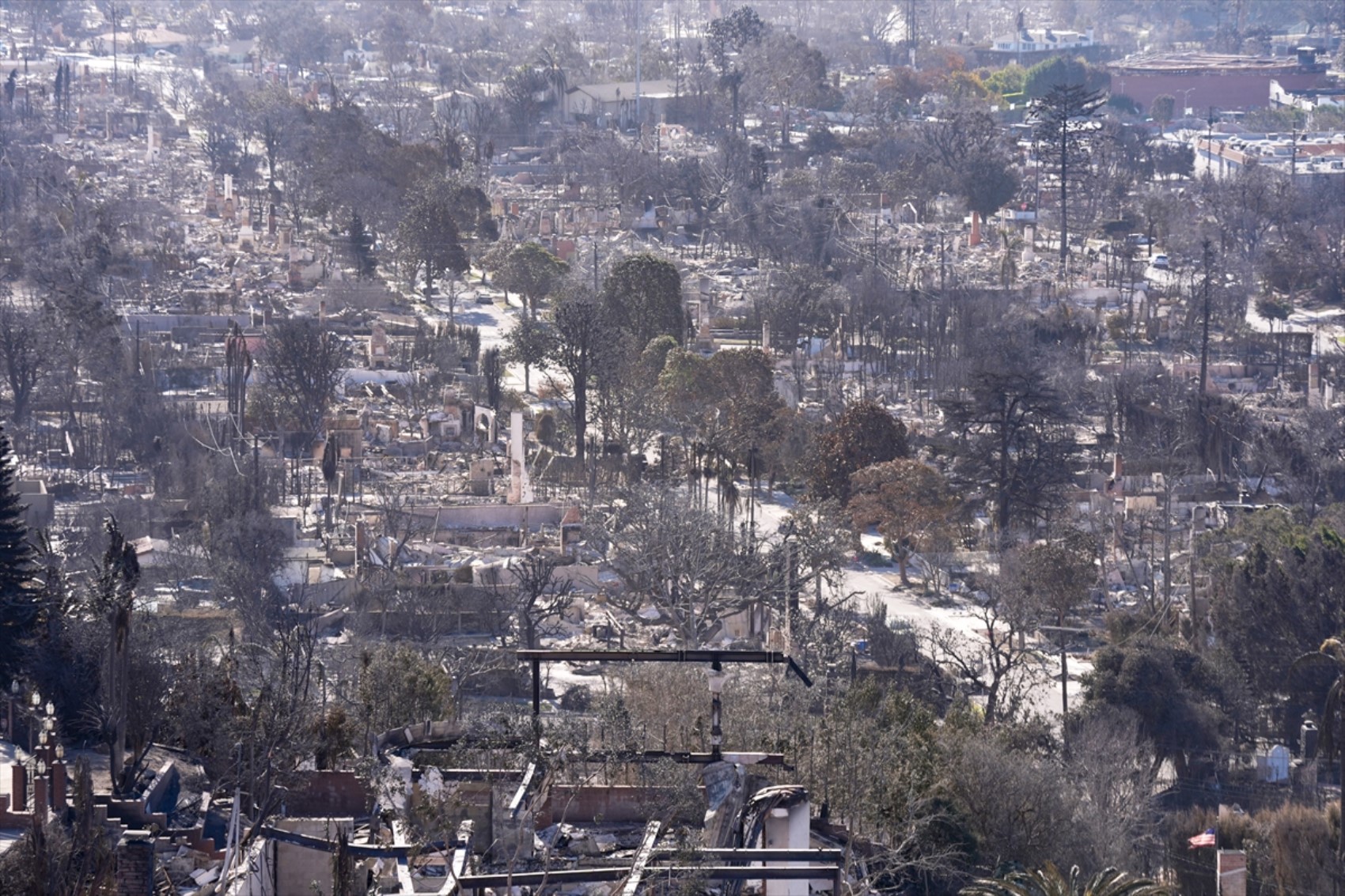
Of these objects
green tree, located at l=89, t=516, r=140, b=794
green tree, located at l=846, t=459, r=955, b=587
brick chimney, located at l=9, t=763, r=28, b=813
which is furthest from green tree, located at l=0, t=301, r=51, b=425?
brick chimney, located at l=9, t=763, r=28, b=813

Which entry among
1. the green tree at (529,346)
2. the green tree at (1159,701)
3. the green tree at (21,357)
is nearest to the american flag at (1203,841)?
the green tree at (1159,701)

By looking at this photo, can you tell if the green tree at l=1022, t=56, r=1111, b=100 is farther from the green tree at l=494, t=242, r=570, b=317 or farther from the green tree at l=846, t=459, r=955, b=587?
the green tree at l=846, t=459, r=955, b=587

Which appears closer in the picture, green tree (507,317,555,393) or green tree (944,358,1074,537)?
green tree (944,358,1074,537)

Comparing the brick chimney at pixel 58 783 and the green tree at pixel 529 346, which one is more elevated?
the brick chimney at pixel 58 783

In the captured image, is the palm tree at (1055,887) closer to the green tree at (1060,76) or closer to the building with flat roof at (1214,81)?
the green tree at (1060,76)

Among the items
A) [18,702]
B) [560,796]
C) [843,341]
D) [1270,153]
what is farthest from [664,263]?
[1270,153]

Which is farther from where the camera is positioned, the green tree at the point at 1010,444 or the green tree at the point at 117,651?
the green tree at the point at 1010,444

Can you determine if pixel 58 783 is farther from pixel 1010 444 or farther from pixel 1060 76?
pixel 1060 76
